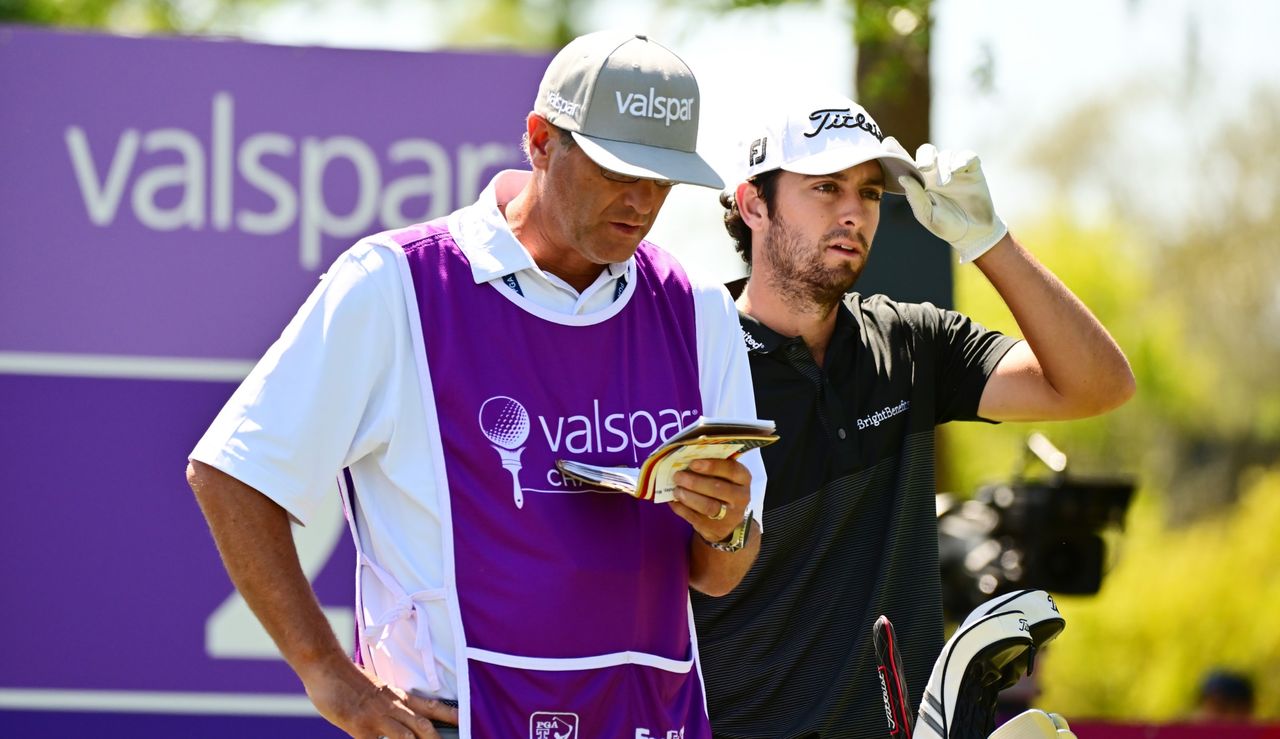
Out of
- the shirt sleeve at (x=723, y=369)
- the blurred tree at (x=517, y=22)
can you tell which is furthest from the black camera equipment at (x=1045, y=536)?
the blurred tree at (x=517, y=22)

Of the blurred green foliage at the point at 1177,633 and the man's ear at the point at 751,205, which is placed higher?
the man's ear at the point at 751,205

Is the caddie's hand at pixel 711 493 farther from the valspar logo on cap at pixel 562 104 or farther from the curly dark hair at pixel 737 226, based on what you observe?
the curly dark hair at pixel 737 226

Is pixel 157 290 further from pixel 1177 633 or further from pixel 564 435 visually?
Answer: pixel 1177 633

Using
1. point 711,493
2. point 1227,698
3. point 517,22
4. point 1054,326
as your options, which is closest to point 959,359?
point 1054,326

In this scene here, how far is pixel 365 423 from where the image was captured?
2.42m

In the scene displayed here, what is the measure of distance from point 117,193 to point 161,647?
126 centimetres

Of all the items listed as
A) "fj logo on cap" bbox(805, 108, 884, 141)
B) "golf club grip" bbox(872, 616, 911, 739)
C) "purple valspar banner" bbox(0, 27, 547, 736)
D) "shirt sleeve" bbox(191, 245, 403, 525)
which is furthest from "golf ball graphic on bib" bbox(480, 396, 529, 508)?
"purple valspar banner" bbox(0, 27, 547, 736)

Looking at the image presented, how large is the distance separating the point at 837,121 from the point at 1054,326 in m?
0.59

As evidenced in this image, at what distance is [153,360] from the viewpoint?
15.6 feet

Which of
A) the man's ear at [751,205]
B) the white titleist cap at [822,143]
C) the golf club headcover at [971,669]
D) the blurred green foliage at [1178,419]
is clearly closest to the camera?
the golf club headcover at [971,669]

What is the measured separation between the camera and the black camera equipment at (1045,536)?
19.0 feet

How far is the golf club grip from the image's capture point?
282cm

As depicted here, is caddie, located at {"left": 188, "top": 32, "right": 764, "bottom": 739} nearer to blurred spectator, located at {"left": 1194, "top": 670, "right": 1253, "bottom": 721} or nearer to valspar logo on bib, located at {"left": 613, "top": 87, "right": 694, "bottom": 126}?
valspar logo on bib, located at {"left": 613, "top": 87, "right": 694, "bottom": 126}

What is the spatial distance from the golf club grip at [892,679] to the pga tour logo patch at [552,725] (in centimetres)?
65
